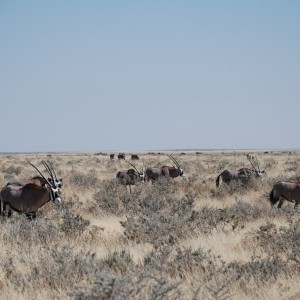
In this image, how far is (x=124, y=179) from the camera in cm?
2261

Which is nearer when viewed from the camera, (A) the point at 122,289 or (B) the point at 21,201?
(A) the point at 122,289

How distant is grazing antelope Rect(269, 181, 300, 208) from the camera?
15398mm

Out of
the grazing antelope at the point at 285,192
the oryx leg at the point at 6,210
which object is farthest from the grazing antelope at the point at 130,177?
the oryx leg at the point at 6,210

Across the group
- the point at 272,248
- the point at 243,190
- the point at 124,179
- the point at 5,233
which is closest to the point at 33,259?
the point at 5,233

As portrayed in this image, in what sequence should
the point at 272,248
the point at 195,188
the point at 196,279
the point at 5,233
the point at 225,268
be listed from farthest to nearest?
1. the point at 195,188
2. the point at 5,233
3. the point at 272,248
4. the point at 225,268
5. the point at 196,279

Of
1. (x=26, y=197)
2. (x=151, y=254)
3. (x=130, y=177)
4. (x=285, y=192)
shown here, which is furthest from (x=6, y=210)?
(x=130, y=177)

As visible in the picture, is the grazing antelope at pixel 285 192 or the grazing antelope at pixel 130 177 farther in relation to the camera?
the grazing antelope at pixel 130 177

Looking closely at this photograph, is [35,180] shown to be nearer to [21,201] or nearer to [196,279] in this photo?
[21,201]

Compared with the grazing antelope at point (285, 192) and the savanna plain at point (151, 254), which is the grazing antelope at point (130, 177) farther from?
the grazing antelope at point (285, 192)

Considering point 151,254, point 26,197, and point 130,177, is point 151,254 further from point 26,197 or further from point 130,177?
point 130,177

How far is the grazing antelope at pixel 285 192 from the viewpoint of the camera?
50.5 feet

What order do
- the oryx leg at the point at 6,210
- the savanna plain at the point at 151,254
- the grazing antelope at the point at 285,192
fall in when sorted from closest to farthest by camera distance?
the savanna plain at the point at 151,254
the oryx leg at the point at 6,210
the grazing antelope at the point at 285,192

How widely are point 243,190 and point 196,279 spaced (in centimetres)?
1351

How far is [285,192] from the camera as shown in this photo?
15391 mm
